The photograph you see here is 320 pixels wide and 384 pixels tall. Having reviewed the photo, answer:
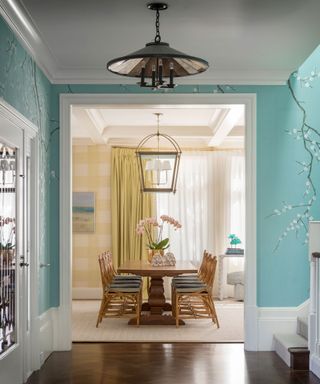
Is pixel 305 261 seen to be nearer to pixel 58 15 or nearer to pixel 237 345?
pixel 237 345

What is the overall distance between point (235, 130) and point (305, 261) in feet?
13.1

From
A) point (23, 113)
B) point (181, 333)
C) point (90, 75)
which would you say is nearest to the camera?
point (23, 113)

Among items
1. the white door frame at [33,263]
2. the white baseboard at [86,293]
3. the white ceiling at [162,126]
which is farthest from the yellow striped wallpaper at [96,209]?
the white door frame at [33,263]

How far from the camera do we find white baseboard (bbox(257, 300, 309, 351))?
21.3 ft

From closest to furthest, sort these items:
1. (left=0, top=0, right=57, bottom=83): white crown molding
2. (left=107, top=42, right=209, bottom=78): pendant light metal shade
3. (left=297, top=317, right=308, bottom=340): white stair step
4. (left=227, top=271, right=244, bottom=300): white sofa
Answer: (left=107, top=42, right=209, bottom=78): pendant light metal shade
(left=0, top=0, right=57, bottom=83): white crown molding
(left=297, top=317, right=308, bottom=340): white stair step
(left=227, top=271, right=244, bottom=300): white sofa

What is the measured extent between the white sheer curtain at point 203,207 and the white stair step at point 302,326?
450 centimetres

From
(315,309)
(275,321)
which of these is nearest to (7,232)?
(315,309)

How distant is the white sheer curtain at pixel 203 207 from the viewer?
11.0 meters

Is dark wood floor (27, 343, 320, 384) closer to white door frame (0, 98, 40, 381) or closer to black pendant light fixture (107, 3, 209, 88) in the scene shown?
white door frame (0, 98, 40, 381)

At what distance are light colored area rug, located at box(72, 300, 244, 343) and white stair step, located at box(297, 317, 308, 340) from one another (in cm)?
77

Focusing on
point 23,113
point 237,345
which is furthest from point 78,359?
point 23,113

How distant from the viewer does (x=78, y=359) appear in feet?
19.9

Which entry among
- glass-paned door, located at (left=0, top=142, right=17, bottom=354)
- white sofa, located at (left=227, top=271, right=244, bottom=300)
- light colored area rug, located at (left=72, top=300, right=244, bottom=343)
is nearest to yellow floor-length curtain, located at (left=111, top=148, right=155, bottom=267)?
white sofa, located at (left=227, top=271, right=244, bottom=300)

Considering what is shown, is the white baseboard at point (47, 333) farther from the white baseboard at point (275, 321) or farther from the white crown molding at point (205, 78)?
the white crown molding at point (205, 78)
